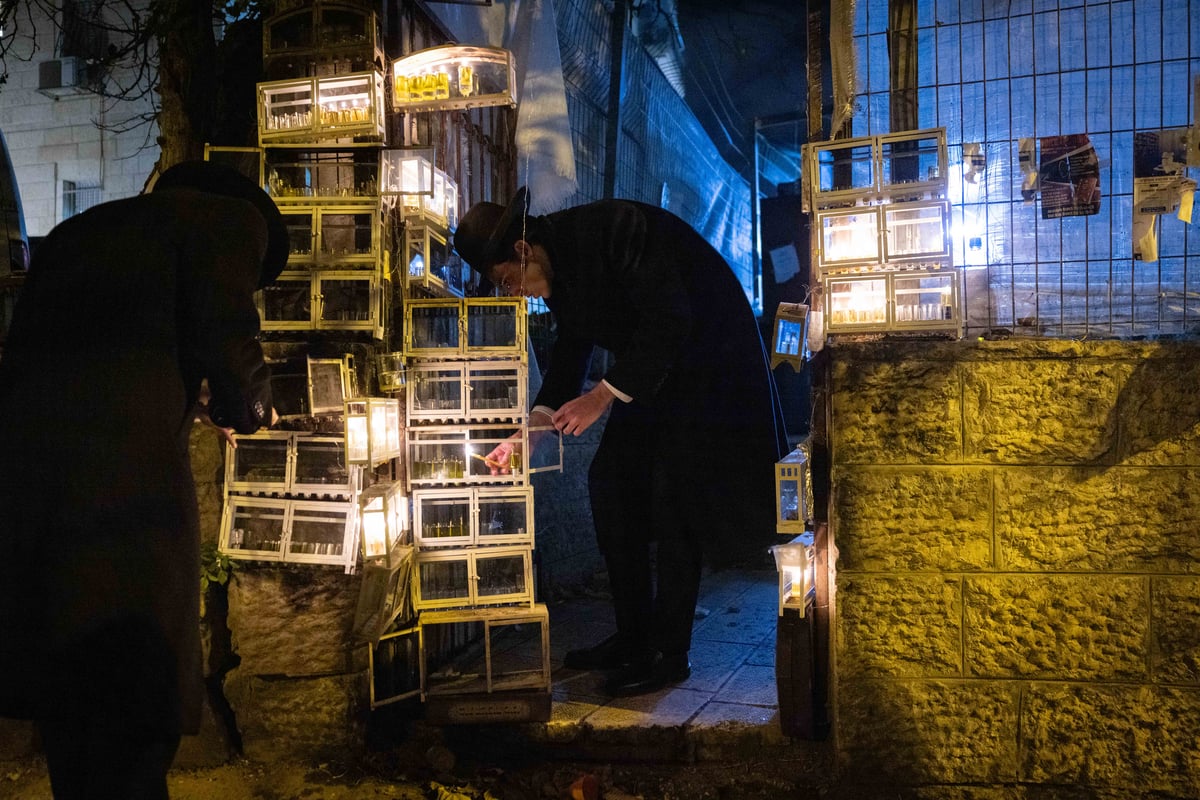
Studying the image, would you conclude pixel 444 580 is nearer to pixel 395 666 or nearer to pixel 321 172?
pixel 395 666

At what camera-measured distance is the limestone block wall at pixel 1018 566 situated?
3229 mm

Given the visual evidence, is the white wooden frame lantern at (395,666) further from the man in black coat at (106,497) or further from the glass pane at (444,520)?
the man in black coat at (106,497)

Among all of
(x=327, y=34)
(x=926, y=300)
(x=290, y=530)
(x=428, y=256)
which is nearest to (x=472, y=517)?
(x=290, y=530)

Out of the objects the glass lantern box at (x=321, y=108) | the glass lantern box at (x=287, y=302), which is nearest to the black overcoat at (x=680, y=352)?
the glass lantern box at (x=321, y=108)

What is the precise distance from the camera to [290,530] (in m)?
3.75

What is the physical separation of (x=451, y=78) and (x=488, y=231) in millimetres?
747

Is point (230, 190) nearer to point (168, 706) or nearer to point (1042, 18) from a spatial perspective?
point (168, 706)

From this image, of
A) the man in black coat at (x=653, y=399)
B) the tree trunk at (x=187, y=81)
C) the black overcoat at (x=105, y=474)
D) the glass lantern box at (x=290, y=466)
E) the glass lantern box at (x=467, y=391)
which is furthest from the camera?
the tree trunk at (x=187, y=81)

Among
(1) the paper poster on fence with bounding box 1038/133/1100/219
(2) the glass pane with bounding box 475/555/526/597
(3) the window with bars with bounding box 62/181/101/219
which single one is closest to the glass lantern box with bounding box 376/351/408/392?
(2) the glass pane with bounding box 475/555/526/597

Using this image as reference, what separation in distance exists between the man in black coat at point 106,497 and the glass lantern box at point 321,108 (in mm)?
1473

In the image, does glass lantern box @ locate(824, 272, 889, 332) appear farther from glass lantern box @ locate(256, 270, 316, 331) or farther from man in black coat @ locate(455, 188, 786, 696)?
glass lantern box @ locate(256, 270, 316, 331)

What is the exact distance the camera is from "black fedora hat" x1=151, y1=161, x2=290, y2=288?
2893 mm

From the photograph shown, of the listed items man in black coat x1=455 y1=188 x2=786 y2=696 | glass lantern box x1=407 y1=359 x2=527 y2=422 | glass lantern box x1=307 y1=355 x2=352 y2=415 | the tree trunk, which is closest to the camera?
glass lantern box x1=307 y1=355 x2=352 y2=415

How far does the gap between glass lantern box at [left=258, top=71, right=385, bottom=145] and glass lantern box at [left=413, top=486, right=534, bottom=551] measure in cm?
174
